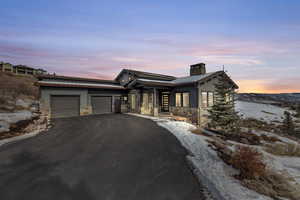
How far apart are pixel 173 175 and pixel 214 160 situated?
86.8 inches

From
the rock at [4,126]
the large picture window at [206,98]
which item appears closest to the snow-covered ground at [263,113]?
the large picture window at [206,98]

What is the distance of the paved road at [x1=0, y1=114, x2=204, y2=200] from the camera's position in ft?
10.2

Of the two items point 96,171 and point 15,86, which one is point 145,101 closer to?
point 96,171

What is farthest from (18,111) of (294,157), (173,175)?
(294,157)

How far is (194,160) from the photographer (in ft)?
16.1

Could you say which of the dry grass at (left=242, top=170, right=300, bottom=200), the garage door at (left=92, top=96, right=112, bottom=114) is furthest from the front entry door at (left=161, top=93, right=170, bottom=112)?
the dry grass at (left=242, top=170, right=300, bottom=200)

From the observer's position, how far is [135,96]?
59.8ft

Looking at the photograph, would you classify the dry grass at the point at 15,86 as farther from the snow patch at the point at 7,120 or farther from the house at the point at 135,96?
the snow patch at the point at 7,120

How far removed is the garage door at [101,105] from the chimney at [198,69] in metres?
13.0

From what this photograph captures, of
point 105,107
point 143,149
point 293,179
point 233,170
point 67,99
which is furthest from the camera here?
point 105,107

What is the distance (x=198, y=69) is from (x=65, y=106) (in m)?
18.4

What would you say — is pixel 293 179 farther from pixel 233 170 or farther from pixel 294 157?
pixel 294 157

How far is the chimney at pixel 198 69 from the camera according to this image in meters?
18.9

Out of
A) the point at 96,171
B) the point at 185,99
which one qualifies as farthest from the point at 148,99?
the point at 96,171
